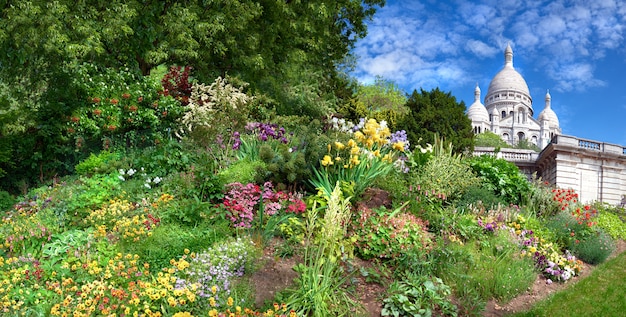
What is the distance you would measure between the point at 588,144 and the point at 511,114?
3785 inches

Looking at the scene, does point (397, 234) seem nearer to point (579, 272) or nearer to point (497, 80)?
point (579, 272)

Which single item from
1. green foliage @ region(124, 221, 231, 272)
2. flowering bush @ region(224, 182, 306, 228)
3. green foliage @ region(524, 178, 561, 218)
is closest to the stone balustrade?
green foliage @ region(524, 178, 561, 218)

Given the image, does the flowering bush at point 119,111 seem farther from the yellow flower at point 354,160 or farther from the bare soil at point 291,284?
the bare soil at point 291,284

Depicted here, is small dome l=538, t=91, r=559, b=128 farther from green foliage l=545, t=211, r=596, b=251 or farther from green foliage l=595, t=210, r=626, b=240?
green foliage l=545, t=211, r=596, b=251

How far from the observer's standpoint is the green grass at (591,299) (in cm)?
655

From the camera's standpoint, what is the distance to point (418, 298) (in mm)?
5723

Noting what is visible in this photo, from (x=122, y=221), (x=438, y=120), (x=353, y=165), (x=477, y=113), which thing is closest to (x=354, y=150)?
(x=353, y=165)

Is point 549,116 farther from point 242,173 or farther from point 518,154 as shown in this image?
point 242,173

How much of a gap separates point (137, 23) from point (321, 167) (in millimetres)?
10667

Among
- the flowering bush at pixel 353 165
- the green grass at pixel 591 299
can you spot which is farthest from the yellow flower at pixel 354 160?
the green grass at pixel 591 299

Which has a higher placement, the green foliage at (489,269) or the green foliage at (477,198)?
the green foliage at (477,198)

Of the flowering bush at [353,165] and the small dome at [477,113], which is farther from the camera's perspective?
the small dome at [477,113]

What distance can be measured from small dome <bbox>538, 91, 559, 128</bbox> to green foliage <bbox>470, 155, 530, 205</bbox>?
122819mm

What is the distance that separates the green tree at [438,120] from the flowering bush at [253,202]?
1827cm
